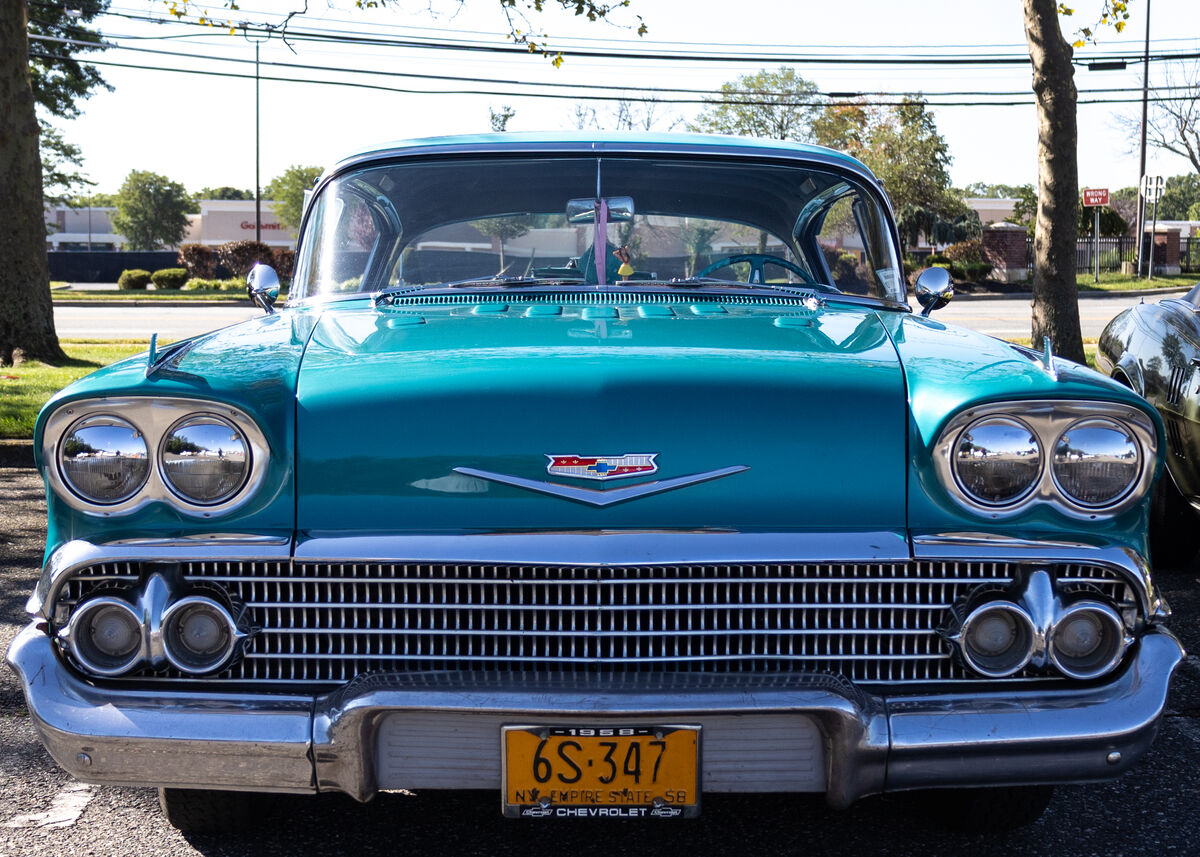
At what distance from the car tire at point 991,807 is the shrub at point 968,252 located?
32.3 m

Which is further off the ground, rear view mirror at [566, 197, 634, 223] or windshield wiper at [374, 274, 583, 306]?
rear view mirror at [566, 197, 634, 223]

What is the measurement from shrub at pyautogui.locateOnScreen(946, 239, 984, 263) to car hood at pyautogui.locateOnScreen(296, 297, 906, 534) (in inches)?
1287

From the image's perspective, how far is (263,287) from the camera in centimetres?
357

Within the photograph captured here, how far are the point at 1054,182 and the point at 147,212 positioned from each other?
70835 mm

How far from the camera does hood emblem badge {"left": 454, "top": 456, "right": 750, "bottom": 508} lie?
209cm

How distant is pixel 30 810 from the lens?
9.02 ft

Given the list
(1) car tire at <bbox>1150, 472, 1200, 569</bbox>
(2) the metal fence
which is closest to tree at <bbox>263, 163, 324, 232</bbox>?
(2) the metal fence

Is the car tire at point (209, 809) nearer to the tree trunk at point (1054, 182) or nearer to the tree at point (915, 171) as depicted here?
the tree trunk at point (1054, 182)

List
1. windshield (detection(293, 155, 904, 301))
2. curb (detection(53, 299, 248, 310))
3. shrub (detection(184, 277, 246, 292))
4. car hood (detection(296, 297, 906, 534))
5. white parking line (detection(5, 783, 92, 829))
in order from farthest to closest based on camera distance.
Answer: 1. shrub (detection(184, 277, 246, 292))
2. curb (detection(53, 299, 248, 310))
3. windshield (detection(293, 155, 904, 301))
4. white parking line (detection(5, 783, 92, 829))
5. car hood (detection(296, 297, 906, 534))

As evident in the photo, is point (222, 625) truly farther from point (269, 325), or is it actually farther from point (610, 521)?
point (269, 325)

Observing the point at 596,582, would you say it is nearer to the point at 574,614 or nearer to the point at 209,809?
the point at 574,614

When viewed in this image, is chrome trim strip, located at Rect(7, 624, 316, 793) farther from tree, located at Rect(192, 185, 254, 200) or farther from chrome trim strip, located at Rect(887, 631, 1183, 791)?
tree, located at Rect(192, 185, 254, 200)

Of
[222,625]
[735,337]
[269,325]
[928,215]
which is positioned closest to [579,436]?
[735,337]

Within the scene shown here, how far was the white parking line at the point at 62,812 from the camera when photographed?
269 cm
